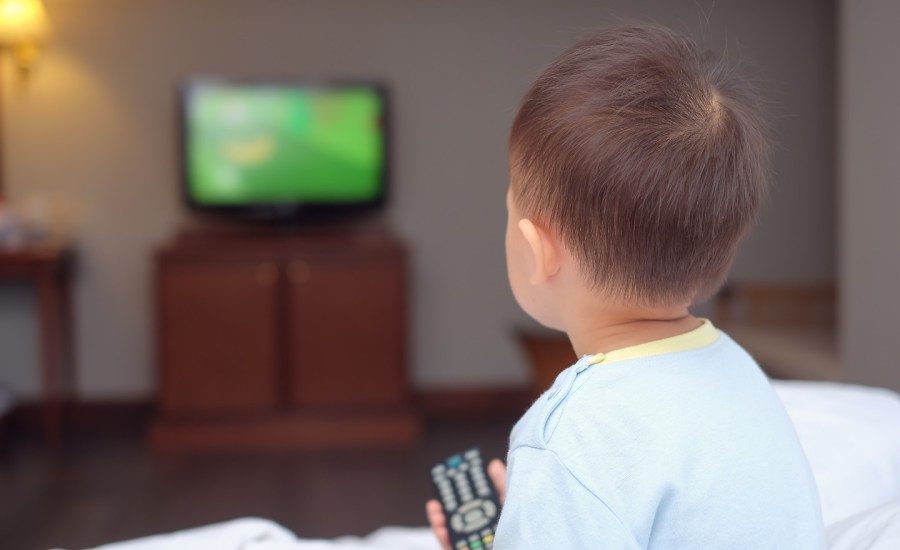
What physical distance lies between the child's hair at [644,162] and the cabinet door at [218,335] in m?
3.37

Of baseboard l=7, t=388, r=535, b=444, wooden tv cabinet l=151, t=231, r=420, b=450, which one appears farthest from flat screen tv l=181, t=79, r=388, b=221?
baseboard l=7, t=388, r=535, b=444

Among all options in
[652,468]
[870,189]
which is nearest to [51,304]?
[870,189]

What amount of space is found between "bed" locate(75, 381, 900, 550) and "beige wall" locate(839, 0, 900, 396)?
1.53 metres

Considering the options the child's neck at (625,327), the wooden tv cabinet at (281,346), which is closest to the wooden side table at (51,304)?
the wooden tv cabinet at (281,346)

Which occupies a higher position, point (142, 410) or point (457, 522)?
point (457, 522)

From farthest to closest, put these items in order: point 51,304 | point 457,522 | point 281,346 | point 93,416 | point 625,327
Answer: point 93,416, point 281,346, point 51,304, point 457,522, point 625,327

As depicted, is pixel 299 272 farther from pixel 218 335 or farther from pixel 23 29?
pixel 23 29

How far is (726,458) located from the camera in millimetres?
769

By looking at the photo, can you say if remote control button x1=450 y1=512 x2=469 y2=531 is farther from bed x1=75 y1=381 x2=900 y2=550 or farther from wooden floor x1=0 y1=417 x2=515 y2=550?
wooden floor x1=0 y1=417 x2=515 y2=550

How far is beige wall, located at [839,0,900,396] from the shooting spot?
9.15ft

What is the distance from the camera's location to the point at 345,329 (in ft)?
13.7

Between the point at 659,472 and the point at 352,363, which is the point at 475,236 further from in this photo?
the point at 659,472

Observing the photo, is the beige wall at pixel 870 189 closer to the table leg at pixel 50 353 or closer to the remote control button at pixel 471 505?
the remote control button at pixel 471 505

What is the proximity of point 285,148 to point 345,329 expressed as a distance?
34.4 inches
